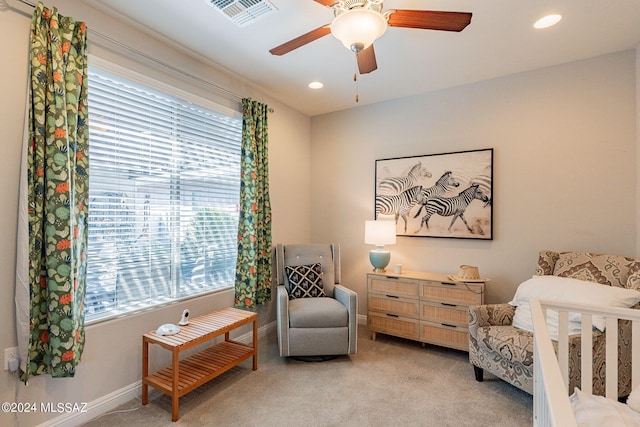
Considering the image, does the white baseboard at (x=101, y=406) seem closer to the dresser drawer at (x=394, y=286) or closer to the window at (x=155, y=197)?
the window at (x=155, y=197)

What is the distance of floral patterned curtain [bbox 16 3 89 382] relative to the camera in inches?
68.2

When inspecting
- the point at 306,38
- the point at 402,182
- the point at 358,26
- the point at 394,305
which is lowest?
the point at 394,305

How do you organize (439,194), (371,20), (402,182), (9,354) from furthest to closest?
1. (402,182)
2. (439,194)
3. (9,354)
4. (371,20)

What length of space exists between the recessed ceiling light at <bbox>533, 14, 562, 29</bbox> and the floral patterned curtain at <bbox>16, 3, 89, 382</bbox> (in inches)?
121

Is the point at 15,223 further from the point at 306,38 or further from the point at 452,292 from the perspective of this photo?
the point at 452,292

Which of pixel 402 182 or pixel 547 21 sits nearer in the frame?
pixel 547 21

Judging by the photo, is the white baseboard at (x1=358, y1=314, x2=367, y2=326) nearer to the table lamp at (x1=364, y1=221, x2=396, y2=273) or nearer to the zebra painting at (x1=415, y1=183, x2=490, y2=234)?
the table lamp at (x1=364, y1=221, x2=396, y2=273)

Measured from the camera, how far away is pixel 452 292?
116 inches

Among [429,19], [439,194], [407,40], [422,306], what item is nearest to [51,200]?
[429,19]

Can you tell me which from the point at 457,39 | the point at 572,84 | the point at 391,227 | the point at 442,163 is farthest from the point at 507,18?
the point at 391,227

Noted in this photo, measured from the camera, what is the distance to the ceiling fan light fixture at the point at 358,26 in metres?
1.49

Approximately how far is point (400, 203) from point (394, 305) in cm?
116

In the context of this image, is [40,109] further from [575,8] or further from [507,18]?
[575,8]

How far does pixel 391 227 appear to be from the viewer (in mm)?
3357
